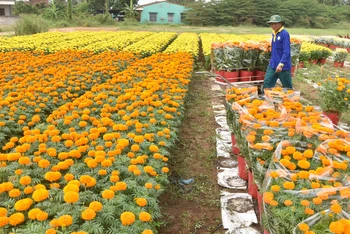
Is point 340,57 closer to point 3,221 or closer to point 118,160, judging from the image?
point 118,160

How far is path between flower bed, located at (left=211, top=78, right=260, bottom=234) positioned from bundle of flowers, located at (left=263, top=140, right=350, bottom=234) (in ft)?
2.69

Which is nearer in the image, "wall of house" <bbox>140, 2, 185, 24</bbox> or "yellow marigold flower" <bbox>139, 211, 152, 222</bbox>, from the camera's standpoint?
"yellow marigold flower" <bbox>139, 211, 152, 222</bbox>

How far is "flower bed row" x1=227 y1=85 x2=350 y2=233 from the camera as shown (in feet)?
6.66

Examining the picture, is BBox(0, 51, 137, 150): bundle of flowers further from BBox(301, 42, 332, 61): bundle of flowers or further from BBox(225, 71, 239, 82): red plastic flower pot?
BBox(301, 42, 332, 61): bundle of flowers

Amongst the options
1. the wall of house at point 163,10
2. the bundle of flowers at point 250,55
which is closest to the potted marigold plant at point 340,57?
the bundle of flowers at point 250,55

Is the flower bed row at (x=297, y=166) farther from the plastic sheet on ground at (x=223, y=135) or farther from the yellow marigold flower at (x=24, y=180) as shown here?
the yellow marigold flower at (x=24, y=180)

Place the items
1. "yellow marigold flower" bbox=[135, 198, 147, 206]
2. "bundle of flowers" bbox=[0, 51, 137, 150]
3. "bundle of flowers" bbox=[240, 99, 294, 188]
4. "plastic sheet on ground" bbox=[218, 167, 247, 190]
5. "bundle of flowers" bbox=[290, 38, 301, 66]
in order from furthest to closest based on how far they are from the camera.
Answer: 1. "bundle of flowers" bbox=[290, 38, 301, 66]
2. "bundle of flowers" bbox=[0, 51, 137, 150]
3. "plastic sheet on ground" bbox=[218, 167, 247, 190]
4. "bundle of flowers" bbox=[240, 99, 294, 188]
5. "yellow marigold flower" bbox=[135, 198, 147, 206]

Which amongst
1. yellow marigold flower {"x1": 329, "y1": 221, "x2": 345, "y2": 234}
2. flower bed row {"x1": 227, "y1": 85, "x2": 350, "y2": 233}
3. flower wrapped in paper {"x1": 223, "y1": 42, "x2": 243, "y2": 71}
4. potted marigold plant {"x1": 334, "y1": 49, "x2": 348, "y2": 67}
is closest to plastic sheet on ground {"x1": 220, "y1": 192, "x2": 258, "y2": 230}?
flower bed row {"x1": 227, "y1": 85, "x2": 350, "y2": 233}

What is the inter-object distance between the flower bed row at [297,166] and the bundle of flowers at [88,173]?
0.90 metres

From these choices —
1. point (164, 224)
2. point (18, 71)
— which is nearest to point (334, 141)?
point (164, 224)

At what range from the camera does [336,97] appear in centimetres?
531

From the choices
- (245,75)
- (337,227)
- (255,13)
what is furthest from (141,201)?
(255,13)

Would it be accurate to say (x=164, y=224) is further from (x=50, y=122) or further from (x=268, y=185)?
(x=50, y=122)

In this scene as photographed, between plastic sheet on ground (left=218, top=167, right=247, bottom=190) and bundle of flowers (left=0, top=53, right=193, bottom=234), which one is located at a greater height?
bundle of flowers (left=0, top=53, right=193, bottom=234)
